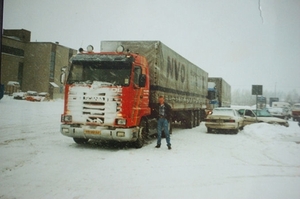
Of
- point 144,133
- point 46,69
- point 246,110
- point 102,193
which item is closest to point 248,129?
Answer: point 246,110

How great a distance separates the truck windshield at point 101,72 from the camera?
7766mm

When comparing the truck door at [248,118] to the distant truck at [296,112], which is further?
the distant truck at [296,112]

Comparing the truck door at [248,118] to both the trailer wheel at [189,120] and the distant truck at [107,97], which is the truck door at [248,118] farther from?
the distant truck at [107,97]

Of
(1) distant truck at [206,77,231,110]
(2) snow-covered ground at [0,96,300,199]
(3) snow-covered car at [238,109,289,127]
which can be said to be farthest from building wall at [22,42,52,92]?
(3) snow-covered car at [238,109,289,127]

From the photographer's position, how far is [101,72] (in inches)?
312

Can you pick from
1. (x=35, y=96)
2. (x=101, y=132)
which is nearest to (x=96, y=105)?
(x=101, y=132)

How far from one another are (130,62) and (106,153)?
2.84m

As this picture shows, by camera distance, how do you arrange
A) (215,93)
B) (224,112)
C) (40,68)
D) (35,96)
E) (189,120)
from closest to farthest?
1. (224,112)
2. (189,120)
3. (215,93)
4. (35,96)
5. (40,68)

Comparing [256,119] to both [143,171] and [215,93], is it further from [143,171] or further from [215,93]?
[143,171]

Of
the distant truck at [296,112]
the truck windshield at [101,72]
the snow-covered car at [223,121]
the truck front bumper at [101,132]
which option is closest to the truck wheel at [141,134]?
the truck front bumper at [101,132]

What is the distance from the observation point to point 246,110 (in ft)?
55.1

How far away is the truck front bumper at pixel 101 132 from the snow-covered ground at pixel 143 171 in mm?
456

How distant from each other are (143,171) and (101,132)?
236 centimetres

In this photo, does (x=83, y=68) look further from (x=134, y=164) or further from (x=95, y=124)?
(x=134, y=164)
